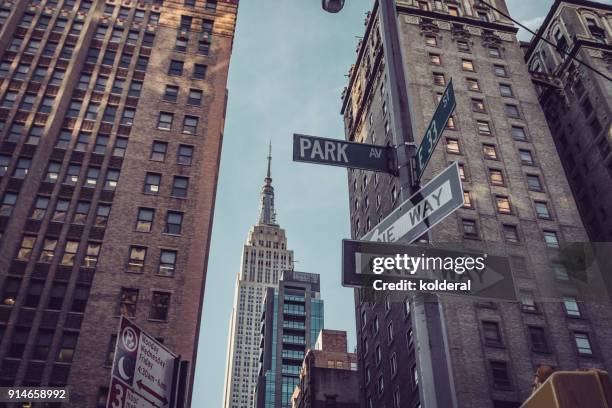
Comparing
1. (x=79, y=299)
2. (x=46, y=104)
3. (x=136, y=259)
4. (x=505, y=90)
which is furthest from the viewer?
(x=505, y=90)

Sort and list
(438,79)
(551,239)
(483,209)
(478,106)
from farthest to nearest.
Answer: (438,79)
(478,106)
(483,209)
(551,239)

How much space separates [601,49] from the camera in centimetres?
6519

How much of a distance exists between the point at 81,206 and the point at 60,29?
22120mm

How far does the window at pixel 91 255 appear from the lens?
3981 cm

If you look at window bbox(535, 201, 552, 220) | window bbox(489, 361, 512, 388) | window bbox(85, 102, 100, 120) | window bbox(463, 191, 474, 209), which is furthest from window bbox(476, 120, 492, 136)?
window bbox(85, 102, 100, 120)

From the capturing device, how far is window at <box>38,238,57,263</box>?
1556 inches

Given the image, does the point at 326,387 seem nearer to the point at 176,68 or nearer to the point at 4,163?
the point at 176,68

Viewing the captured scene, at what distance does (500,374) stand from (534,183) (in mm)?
20350

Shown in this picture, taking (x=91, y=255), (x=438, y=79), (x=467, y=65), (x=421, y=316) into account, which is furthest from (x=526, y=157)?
(x=421, y=316)

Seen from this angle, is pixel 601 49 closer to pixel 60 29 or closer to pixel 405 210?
pixel 60 29

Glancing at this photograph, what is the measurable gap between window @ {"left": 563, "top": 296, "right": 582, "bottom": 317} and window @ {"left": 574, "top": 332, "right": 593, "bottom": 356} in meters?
1.72

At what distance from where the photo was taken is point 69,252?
40.2m

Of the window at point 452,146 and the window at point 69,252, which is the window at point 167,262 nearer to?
the window at point 69,252

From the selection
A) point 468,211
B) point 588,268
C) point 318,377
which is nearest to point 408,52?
point 468,211
